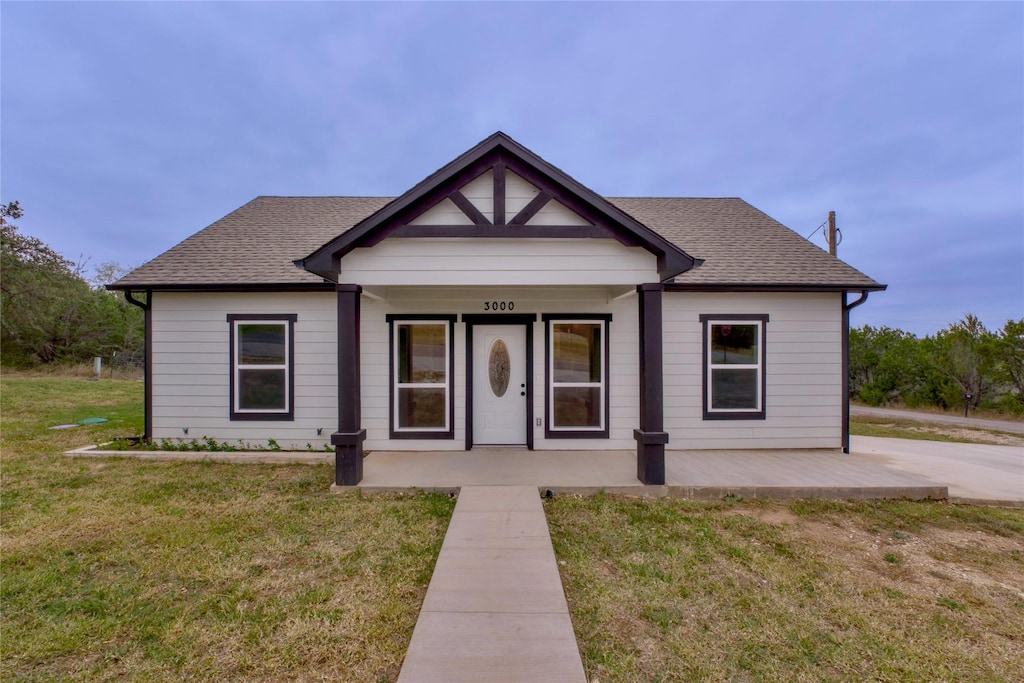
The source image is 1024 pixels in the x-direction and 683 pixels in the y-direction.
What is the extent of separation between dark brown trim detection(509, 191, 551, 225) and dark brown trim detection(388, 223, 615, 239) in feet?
0.24

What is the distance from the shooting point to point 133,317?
24.3m

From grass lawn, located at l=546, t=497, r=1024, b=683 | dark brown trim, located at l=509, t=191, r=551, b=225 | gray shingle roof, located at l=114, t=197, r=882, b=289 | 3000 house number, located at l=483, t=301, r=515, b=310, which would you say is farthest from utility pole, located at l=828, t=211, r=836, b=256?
dark brown trim, located at l=509, t=191, r=551, b=225

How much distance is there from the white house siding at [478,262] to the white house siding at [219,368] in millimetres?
2143

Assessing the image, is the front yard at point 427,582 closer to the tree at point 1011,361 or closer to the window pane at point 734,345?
the window pane at point 734,345

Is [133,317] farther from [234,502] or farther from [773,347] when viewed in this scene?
[773,347]

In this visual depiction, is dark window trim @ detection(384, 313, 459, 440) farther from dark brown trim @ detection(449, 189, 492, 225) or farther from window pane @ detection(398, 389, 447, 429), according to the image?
dark brown trim @ detection(449, 189, 492, 225)

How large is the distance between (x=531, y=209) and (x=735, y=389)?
4.68 m

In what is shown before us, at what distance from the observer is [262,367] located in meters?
6.97

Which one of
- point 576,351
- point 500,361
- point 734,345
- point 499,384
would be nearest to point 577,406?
point 576,351

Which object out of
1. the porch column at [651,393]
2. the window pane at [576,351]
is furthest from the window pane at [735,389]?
the porch column at [651,393]

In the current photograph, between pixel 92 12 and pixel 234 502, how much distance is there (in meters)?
21.3

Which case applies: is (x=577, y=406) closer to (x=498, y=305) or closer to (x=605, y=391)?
(x=605, y=391)

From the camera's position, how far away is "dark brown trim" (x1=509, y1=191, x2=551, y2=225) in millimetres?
5156

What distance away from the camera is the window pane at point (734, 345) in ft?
23.0
